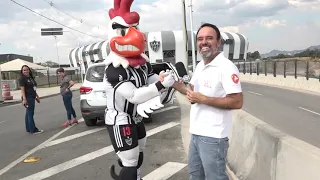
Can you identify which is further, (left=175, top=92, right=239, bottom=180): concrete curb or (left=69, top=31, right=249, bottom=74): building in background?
(left=69, top=31, right=249, bottom=74): building in background

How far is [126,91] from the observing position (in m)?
3.60

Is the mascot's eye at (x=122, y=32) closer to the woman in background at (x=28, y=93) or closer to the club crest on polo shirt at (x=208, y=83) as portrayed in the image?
the club crest on polo shirt at (x=208, y=83)

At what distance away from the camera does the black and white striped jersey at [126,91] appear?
3.58m

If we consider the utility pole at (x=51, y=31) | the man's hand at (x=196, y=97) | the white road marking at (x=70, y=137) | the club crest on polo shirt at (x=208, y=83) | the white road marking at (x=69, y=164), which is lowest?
the white road marking at (x=70, y=137)

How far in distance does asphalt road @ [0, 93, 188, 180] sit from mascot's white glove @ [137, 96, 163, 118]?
1945 millimetres

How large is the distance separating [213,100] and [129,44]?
123cm

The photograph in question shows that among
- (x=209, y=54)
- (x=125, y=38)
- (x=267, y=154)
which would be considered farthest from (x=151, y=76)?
(x=267, y=154)

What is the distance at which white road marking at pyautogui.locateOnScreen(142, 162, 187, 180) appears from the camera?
209 inches

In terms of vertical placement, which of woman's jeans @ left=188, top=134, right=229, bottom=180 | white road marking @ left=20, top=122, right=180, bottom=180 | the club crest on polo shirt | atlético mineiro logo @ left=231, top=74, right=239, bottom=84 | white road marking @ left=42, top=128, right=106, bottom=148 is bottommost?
white road marking @ left=42, top=128, right=106, bottom=148

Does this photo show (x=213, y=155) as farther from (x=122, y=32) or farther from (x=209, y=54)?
(x=122, y=32)

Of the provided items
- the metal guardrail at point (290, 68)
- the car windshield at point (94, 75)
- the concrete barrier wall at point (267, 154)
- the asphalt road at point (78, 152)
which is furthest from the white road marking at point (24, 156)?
the metal guardrail at point (290, 68)

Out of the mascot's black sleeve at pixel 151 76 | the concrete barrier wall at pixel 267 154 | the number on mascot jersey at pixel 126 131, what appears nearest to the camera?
the concrete barrier wall at pixel 267 154

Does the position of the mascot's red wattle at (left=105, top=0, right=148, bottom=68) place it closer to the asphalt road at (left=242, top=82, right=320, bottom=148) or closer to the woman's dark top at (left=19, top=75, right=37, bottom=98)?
the asphalt road at (left=242, top=82, right=320, bottom=148)

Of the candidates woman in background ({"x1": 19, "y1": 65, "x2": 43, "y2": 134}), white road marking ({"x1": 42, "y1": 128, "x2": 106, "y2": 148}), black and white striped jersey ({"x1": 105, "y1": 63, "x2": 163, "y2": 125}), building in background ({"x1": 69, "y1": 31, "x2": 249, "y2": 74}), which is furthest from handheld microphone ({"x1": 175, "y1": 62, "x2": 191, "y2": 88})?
building in background ({"x1": 69, "y1": 31, "x2": 249, "y2": 74})
